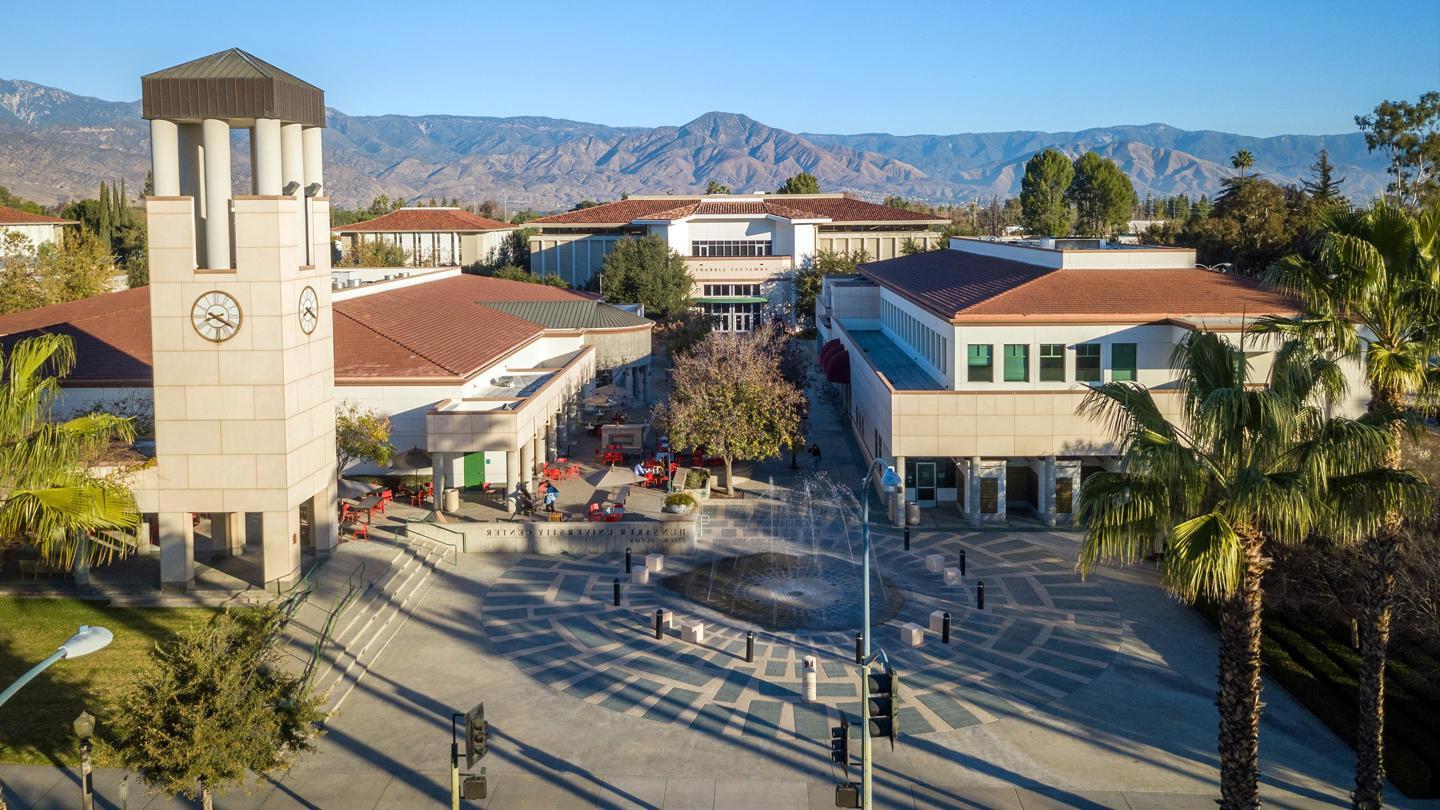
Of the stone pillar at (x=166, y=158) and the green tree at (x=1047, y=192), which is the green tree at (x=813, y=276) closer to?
the green tree at (x=1047, y=192)

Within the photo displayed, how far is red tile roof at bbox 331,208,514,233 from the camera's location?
121812 mm

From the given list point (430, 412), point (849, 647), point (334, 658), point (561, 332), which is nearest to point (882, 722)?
point (849, 647)

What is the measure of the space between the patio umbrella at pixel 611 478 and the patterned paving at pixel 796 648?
8445 millimetres

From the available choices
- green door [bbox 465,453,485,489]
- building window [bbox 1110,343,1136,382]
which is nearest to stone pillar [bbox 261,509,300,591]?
green door [bbox 465,453,485,489]

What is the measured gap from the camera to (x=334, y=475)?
117 feet

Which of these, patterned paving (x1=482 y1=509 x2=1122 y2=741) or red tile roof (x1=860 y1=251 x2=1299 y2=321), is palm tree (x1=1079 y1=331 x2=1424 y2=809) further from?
red tile roof (x1=860 y1=251 x2=1299 y2=321)

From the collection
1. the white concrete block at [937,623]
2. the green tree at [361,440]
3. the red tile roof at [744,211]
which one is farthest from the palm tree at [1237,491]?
the red tile roof at [744,211]

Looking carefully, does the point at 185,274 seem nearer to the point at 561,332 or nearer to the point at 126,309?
the point at 126,309

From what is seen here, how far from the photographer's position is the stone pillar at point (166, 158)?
3078 cm

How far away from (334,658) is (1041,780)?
16026mm

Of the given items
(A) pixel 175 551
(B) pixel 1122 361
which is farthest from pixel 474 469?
(B) pixel 1122 361

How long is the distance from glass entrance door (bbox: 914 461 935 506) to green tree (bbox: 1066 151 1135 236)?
4295 inches

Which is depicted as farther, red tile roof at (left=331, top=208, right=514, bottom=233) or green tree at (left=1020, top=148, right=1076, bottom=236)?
green tree at (left=1020, top=148, right=1076, bottom=236)

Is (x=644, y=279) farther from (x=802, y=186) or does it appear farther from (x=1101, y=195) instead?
(x=802, y=186)
